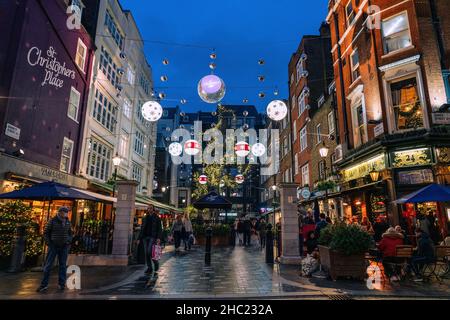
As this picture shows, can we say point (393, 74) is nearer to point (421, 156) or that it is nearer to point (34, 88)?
point (421, 156)

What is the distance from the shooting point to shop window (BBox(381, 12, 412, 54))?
1380 centimetres

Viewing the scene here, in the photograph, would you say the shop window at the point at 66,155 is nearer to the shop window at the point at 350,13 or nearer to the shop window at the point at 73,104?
the shop window at the point at 73,104

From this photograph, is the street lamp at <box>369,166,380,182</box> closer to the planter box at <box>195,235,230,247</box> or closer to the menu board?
the menu board

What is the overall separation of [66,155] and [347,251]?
15.8 meters

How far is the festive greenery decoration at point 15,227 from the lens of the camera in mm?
9258

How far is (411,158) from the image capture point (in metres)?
12.5

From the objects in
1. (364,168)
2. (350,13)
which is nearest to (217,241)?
(364,168)

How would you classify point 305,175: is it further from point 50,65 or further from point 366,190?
point 50,65

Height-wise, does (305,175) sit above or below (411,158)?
above

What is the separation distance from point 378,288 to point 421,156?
7915 millimetres

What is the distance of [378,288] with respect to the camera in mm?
6836

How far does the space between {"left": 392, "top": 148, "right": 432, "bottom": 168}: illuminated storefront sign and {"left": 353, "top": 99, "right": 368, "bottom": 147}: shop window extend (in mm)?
2934

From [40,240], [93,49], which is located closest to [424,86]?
[40,240]

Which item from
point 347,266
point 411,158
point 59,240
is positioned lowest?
point 347,266
